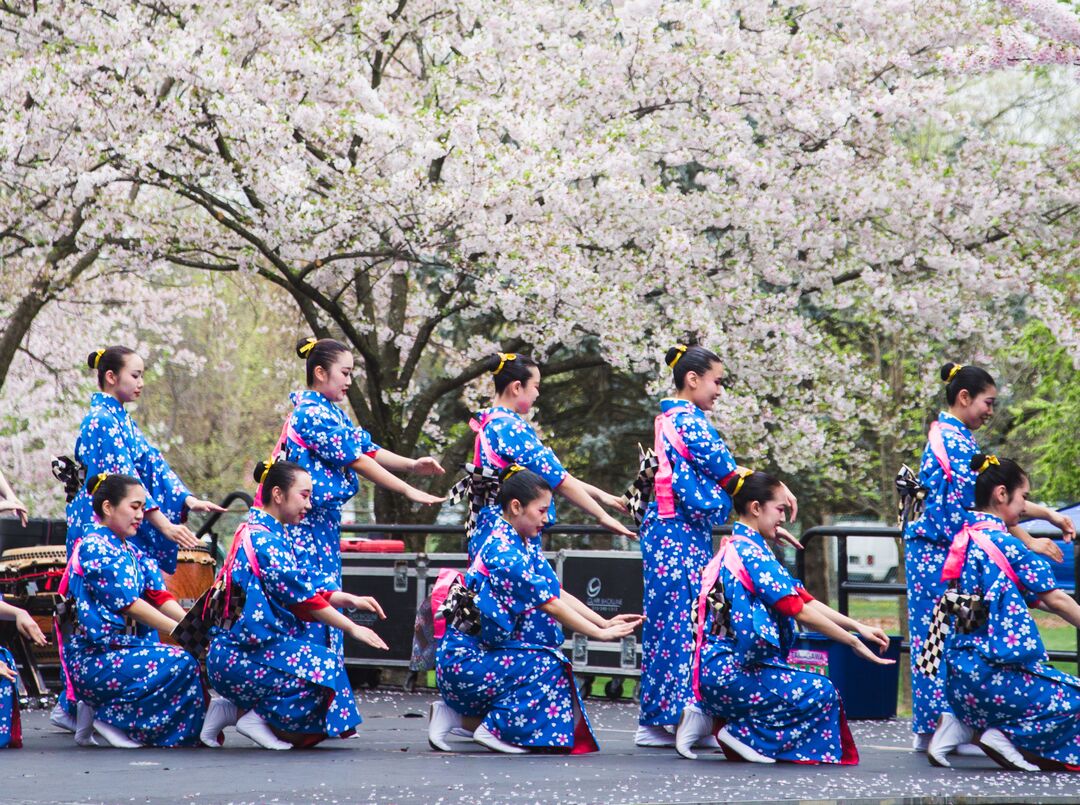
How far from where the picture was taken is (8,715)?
6.55 m

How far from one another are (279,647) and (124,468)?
4.79 feet

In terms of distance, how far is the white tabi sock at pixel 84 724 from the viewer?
673 cm

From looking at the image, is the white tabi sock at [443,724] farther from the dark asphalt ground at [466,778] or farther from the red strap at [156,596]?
the red strap at [156,596]

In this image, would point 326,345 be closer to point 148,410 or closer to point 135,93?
point 135,93

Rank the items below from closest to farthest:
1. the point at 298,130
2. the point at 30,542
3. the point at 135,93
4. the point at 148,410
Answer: the point at 30,542, the point at 135,93, the point at 298,130, the point at 148,410

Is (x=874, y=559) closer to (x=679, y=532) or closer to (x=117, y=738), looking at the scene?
(x=679, y=532)

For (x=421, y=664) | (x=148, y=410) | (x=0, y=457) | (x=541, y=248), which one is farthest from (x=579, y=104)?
(x=148, y=410)

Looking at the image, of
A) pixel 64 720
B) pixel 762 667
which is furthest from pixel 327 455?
pixel 762 667

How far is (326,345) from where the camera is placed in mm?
7055

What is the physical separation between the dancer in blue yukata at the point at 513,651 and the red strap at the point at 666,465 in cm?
60

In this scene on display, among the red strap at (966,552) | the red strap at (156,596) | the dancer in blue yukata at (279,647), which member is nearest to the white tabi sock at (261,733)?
the dancer in blue yukata at (279,647)

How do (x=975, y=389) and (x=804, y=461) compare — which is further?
(x=804, y=461)

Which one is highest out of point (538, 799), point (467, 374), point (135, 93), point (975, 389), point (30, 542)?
point (135, 93)

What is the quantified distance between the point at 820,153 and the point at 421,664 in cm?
569
